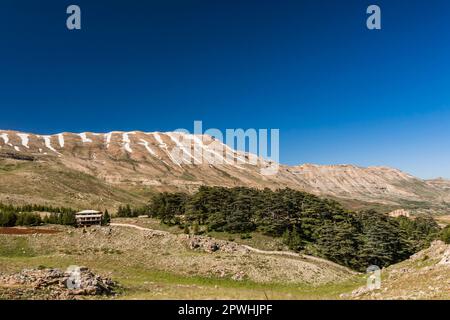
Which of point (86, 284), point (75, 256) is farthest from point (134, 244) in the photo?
point (86, 284)

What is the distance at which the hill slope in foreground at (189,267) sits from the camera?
32.3 meters

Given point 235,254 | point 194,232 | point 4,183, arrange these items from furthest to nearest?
1. point 4,183
2. point 194,232
3. point 235,254

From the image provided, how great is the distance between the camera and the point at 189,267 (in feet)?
167

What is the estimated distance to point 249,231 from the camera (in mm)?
80562

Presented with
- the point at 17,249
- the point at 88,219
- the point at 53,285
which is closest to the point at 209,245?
the point at 17,249

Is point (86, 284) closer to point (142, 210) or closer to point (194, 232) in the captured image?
point (194, 232)

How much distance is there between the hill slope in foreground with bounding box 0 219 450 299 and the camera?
3227cm

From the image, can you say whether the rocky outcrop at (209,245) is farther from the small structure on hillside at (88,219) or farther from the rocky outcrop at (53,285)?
the small structure on hillside at (88,219)

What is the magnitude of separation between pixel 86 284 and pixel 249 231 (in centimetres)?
5496

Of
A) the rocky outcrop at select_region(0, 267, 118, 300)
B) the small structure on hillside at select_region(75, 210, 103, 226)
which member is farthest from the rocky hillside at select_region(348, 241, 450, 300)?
the small structure on hillside at select_region(75, 210, 103, 226)

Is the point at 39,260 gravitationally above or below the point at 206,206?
below

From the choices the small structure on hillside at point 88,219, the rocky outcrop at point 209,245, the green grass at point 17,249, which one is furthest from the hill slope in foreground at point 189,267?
the small structure on hillside at point 88,219

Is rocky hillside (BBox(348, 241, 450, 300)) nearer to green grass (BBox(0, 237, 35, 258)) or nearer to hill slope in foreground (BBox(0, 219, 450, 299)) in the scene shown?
hill slope in foreground (BBox(0, 219, 450, 299))
